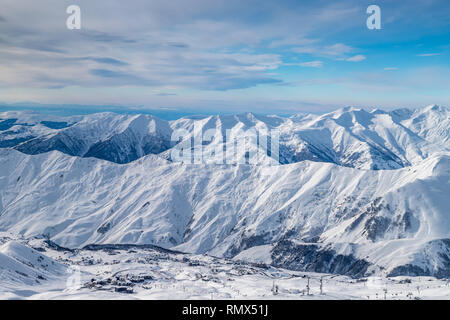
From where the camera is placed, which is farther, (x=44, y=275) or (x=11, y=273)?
(x=44, y=275)
